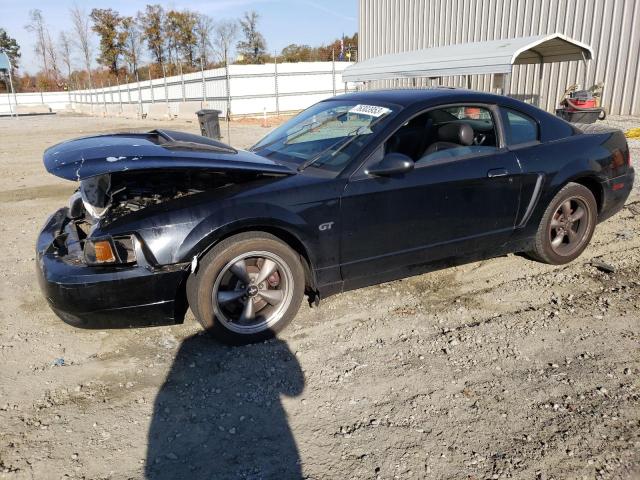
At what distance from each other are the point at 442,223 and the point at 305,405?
1.79 meters

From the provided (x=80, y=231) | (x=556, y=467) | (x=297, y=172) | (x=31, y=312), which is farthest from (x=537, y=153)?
(x=31, y=312)

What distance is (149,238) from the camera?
3.02 meters

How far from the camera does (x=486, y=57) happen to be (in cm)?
1132

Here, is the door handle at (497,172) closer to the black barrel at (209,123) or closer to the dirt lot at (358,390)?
the dirt lot at (358,390)

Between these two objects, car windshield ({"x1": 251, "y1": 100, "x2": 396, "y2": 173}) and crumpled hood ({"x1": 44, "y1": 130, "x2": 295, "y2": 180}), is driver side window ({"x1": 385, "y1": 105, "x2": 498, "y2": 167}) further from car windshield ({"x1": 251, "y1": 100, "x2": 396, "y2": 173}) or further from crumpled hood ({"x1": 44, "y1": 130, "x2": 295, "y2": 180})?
crumpled hood ({"x1": 44, "y1": 130, "x2": 295, "y2": 180})

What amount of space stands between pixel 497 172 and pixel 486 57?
848cm

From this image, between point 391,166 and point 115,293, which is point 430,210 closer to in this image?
point 391,166

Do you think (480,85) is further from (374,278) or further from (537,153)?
(374,278)

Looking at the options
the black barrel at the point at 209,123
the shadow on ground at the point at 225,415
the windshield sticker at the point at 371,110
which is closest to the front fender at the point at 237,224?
the shadow on ground at the point at 225,415

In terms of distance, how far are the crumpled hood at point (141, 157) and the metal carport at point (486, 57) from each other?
28.9 ft

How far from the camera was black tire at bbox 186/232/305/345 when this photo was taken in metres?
3.17

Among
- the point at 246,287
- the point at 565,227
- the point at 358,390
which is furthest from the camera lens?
the point at 565,227

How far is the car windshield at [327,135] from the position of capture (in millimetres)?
3689

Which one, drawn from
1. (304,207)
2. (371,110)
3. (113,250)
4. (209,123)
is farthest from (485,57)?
(113,250)
